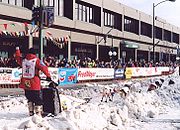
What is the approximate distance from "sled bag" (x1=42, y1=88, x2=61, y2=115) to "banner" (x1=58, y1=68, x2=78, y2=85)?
50.5 ft

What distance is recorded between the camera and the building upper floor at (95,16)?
32809mm

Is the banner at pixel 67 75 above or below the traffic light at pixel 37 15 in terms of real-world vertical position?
below

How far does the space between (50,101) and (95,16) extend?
133 ft

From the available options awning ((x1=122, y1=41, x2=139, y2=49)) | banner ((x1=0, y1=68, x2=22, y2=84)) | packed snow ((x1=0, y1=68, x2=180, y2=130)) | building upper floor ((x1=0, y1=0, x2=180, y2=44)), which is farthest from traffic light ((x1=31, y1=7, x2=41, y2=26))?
awning ((x1=122, y1=41, x2=139, y2=49))

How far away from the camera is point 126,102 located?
1139cm

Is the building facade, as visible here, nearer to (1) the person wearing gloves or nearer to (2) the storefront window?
(2) the storefront window

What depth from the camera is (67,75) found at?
26.0 m

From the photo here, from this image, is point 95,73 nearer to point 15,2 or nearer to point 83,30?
point 15,2

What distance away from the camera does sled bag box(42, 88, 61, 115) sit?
9.42 metres

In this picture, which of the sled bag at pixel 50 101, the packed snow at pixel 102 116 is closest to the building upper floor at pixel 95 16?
the packed snow at pixel 102 116

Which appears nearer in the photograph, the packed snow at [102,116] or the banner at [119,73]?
the packed snow at [102,116]

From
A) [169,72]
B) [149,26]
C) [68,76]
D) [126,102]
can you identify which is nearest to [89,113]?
[126,102]

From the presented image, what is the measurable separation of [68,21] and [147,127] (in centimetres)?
3115

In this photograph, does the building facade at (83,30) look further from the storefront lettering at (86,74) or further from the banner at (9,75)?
the banner at (9,75)
